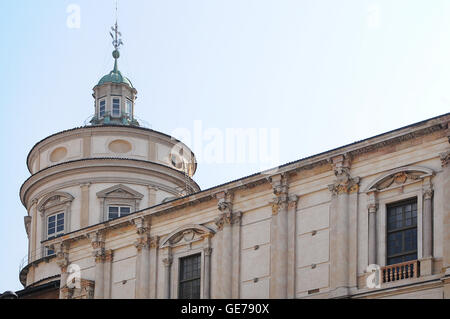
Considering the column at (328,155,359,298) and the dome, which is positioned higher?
the dome

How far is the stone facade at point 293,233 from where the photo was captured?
43.3m

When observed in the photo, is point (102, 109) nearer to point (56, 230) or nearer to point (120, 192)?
point (120, 192)

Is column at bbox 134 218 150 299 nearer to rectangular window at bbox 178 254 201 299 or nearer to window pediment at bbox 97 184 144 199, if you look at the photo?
rectangular window at bbox 178 254 201 299

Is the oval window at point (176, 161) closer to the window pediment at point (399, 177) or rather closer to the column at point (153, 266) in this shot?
the column at point (153, 266)

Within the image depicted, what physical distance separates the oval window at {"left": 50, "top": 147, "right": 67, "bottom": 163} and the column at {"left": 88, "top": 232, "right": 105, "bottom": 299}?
15.4 metres

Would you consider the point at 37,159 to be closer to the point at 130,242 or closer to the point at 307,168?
the point at 130,242

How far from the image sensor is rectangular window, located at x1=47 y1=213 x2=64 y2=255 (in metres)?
67.8

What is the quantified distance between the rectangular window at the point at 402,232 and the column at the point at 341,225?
1853mm

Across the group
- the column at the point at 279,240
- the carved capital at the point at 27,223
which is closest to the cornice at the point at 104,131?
the carved capital at the point at 27,223

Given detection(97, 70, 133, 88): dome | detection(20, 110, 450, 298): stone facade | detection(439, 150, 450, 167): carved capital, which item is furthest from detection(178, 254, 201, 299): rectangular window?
detection(97, 70, 133, 88): dome

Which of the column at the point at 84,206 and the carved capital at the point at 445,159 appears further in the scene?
the column at the point at 84,206

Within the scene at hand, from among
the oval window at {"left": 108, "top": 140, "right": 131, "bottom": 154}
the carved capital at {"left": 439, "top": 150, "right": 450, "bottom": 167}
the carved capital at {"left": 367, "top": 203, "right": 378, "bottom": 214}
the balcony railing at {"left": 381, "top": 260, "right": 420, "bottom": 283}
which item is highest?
the oval window at {"left": 108, "top": 140, "right": 131, "bottom": 154}

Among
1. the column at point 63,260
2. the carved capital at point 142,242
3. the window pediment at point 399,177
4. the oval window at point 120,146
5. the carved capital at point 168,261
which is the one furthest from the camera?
the oval window at point 120,146
